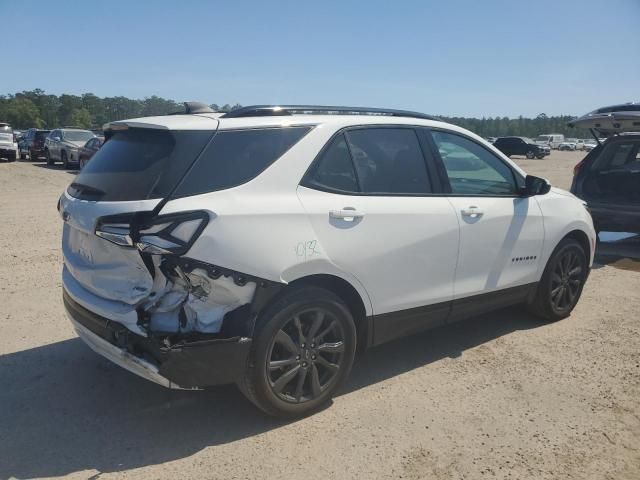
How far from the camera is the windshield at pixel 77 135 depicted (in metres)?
24.6

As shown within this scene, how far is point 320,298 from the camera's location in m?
3.22

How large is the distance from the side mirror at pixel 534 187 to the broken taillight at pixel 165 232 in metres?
2.97

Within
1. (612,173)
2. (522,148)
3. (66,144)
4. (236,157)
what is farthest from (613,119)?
(522,148)

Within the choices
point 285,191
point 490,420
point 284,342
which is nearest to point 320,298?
point 284,342

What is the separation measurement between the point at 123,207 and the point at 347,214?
51.3 inches

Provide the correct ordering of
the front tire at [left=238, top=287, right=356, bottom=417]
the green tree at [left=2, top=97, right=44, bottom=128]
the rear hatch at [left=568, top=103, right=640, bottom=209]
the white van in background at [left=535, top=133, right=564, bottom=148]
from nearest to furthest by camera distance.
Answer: the front tire at [left=238, top=287, right=356, bottom=417] < the rear hatch at [left=568, top=103, right=640, bottom=209] < the white van in background at [left=535, top=133, right=564, bottom=148] < the green tree at [left=2, top=97, right=44, bottom=128]

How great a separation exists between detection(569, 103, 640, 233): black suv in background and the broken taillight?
6.56 metres

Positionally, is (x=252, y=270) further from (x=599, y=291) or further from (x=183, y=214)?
(x=599, y=291)

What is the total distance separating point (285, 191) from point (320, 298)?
0.68 metres

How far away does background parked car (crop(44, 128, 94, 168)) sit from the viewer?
2372 cm

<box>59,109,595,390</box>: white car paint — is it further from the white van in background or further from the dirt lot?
the white van in background

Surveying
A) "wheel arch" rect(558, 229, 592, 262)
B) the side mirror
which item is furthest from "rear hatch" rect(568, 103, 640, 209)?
the side mirror

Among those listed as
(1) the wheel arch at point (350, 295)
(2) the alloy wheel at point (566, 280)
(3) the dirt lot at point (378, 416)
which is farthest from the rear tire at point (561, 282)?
(1) the wheel arch at point (350, 295)

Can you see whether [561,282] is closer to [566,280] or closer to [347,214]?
[566,280]
